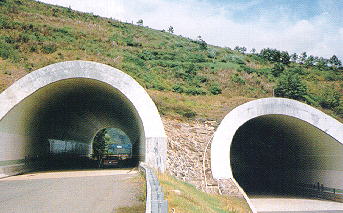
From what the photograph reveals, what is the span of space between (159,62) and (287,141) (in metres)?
28.1

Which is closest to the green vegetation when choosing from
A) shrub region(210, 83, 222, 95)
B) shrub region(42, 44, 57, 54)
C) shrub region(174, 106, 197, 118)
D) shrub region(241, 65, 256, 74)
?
shrub region(174, 106, 197, 118)

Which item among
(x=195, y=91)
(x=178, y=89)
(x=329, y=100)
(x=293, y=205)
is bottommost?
(x=293, y=205)

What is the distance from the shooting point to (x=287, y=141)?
2016cm

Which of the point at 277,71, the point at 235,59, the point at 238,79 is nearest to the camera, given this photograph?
the point at 238,79

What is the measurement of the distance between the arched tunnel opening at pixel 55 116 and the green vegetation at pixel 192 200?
4.39 metres

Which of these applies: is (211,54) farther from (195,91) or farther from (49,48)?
(49,48)

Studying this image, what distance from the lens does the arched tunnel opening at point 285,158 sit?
16.5 metres

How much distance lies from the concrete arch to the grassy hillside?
993 centimetres

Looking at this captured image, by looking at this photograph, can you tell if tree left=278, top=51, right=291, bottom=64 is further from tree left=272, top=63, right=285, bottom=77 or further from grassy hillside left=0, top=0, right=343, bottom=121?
tree left=272, top=63, right=285, bottom=77

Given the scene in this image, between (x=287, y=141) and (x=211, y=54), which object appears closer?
(x=287, y=141)

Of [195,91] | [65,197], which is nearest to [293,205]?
[65,197]

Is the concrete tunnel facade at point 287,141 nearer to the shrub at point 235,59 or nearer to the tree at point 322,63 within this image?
the shrub at point 235,59

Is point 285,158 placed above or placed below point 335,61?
below

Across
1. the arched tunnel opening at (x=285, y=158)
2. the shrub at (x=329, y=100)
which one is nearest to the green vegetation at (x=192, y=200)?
the arched tunnel opening at (x=285, y=158)
